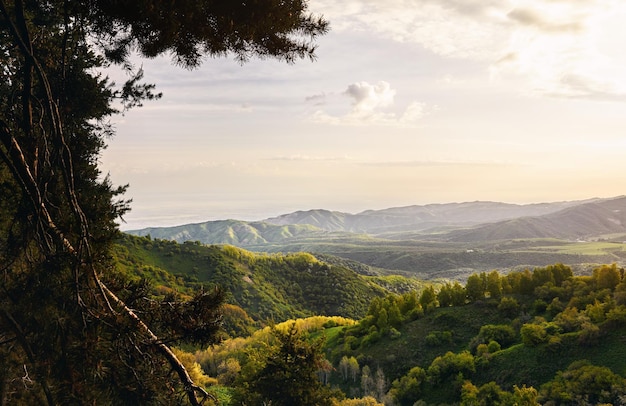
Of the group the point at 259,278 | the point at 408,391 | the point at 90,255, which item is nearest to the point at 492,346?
the point at 408,391

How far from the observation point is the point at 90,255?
16.6 feet

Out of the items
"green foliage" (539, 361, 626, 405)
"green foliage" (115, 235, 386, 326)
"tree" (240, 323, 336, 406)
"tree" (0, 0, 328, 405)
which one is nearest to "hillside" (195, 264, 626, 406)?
"green foliage" (539, 361, 626, 405)

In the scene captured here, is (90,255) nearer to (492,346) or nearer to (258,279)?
(492,346)

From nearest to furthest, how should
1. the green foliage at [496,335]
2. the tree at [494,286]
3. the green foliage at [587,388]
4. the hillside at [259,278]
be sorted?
the green foliage at [587,388] → the green foliage at [496,335] → the tree at [494,286] → the hillside at [259,278]

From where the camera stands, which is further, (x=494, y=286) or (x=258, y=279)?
(x=258, y=279)

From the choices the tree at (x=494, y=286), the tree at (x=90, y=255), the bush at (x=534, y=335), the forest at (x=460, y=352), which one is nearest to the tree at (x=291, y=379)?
the forest at (x=460, y=352)

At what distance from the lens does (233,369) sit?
60406 millimetres

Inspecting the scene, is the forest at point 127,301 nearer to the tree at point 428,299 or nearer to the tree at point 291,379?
the tree at point 291,379

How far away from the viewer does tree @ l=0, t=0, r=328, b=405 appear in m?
4.98

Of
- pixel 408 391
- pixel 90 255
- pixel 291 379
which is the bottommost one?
pixel 408 391

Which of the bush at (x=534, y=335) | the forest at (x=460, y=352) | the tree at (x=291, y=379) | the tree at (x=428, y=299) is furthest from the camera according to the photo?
the tree at (x=428, y=299)

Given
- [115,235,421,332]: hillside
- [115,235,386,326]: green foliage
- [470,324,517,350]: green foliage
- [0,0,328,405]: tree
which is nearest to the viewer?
[0,0,328,405]: tree

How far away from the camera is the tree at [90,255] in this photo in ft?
16.3

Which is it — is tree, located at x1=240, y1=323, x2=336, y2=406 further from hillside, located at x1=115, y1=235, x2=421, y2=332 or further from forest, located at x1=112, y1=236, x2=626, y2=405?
hillside, located at x1=115, y1=235, x2=421, y2=332
